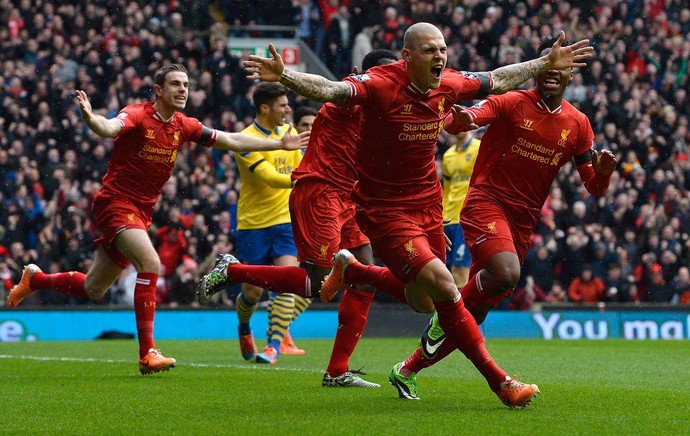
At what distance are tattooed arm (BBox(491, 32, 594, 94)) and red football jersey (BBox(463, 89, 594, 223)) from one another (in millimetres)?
522

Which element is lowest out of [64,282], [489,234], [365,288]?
[64,282]

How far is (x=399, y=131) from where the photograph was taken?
789 centimetres

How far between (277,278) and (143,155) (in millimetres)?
1812

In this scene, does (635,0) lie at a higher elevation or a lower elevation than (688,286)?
higher

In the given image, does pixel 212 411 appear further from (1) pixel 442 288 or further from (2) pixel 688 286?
(2) pixel 688 286

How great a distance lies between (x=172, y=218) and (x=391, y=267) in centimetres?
1279

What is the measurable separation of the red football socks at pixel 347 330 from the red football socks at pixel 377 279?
28 cm

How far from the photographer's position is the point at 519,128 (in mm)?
9070

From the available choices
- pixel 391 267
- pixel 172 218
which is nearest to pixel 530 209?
pixel 391 267

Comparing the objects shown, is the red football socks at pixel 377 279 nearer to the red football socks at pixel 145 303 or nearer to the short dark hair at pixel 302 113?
the red football socks at pixel 145 303

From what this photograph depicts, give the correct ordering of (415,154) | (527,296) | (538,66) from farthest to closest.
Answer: (527,296)
(538,66)
(415,154)

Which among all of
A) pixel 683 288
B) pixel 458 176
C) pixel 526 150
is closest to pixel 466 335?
pixel 526 150

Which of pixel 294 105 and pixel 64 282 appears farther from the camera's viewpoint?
pixel 294 105

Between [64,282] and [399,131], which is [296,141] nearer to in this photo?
[399,131]
